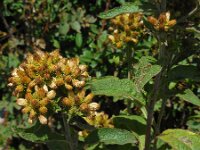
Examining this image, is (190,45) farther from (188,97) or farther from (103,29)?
(103,29)

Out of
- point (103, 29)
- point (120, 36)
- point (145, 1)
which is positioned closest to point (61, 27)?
point (103, 29)

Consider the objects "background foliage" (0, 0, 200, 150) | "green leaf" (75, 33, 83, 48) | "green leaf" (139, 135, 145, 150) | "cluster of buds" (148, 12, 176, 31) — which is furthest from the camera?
"green leaf" (75, 33, 83, 48)

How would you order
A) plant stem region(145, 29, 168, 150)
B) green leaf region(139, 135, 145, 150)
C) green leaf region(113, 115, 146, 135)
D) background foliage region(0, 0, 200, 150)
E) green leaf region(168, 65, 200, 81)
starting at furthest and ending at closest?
1. background foliage region(0, 0, 200, 150)
2. green leaf region(113, 115, 146, 135)
3. green leaf region(139, 135, 145, 150)
4. green leaf region(168, 65, 200, 81)
5. plant stem region(145, 29, 168, 150)

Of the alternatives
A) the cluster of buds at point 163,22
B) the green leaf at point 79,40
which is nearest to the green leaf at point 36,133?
the cluster of buds at point 163,22

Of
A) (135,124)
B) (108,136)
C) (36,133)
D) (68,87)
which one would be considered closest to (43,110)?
(68,87)

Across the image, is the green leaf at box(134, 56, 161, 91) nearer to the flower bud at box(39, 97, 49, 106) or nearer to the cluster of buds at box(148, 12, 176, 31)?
the cluster of buds at box(148, 12, 176, 31)

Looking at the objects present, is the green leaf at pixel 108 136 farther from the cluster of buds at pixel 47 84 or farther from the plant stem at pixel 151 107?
the cluster of buds at pixel 47 84

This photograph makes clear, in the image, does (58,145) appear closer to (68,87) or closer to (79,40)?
(68,87)

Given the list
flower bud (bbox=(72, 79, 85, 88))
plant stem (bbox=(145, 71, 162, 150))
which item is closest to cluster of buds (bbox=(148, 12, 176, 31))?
plant stem (bbox=(145, 71, 162, 150))
